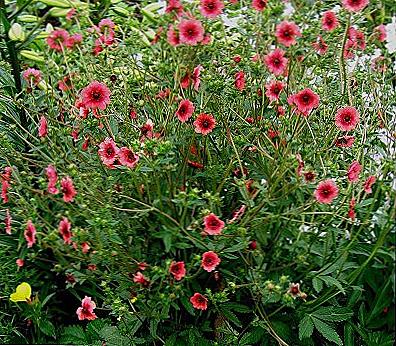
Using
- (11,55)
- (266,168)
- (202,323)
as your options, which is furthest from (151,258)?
(11,55)

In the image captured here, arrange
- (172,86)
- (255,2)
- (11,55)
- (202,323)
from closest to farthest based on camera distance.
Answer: (255,2) → (172,86) → (202,323) → (11,55)

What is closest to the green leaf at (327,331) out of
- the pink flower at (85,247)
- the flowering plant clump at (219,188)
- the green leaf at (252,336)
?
the flowering plant clump at (219,188)

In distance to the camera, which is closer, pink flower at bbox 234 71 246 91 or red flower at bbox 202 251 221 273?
red flower at bbox 202 251 221 273

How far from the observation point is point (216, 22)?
136cm

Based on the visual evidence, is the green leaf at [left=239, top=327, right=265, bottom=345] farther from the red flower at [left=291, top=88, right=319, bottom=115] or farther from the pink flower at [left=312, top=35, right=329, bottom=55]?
the pink flower at [left=312, top=35, right=329, bottom=55]

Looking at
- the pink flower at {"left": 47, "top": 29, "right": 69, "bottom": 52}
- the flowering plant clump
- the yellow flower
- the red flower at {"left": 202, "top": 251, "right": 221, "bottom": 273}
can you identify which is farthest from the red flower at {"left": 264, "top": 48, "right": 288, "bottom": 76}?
the yellow flower

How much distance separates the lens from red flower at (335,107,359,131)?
122cm

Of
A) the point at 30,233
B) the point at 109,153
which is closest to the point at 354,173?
the point at 109,153

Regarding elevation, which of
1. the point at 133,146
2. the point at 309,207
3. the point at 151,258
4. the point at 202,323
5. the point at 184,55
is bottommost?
the point at 202,323

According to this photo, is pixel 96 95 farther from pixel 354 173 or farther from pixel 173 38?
pixel 354 173

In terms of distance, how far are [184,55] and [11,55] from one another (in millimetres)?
576

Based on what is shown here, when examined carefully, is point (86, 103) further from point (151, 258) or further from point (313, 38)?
point (313, 38)

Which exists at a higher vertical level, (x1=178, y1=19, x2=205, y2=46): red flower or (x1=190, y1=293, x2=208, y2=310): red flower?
(x1=178, y1=19, x2=205, y2=46): red flower

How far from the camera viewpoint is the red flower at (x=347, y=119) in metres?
1.22
